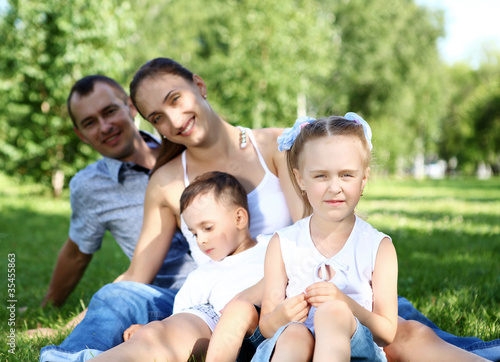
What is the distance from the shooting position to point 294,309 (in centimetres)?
207

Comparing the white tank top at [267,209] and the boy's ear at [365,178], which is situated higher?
the boy's ear at [365,178]

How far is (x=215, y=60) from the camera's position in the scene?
2241cm

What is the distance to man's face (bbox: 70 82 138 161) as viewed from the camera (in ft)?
12.9

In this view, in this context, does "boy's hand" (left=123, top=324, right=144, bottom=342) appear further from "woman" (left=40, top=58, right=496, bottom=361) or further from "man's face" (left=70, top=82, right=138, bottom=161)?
"man's face" (left=70, top=82, right=138, bottom=161)

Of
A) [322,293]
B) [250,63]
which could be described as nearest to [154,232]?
[322,293]

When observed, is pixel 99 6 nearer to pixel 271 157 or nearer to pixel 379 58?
pixel 271 157

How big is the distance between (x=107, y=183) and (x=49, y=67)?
1178 centimetres

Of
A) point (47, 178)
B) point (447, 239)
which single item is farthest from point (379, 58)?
point (447, 239)

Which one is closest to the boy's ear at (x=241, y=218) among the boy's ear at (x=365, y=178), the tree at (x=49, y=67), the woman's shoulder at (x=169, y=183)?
the woman's shoulder at (x=169, y=183)

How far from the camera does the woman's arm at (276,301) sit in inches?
81.9

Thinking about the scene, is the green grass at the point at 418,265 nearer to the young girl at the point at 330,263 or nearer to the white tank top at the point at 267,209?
the young girl at the point at 330,263

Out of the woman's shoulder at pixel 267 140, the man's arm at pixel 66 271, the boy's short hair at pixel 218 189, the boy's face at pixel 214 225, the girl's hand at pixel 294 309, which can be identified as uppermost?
the woman's shoulder at pixel 267 140

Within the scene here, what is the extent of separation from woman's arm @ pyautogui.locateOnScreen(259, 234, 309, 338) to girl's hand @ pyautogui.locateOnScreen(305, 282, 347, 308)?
5 centimetres

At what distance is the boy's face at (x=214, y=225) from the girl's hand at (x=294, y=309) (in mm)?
794
